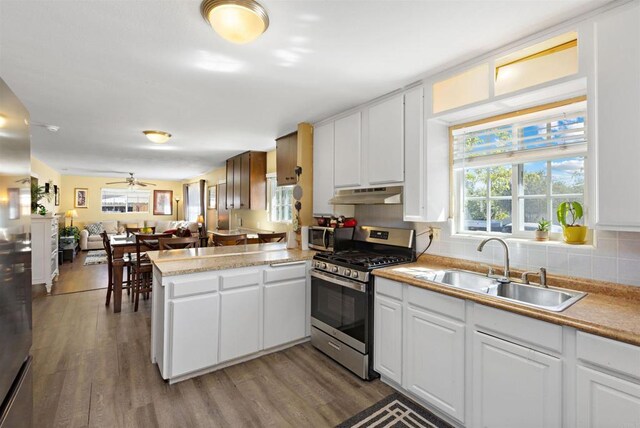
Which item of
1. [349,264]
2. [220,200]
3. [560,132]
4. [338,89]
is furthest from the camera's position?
[220,200]

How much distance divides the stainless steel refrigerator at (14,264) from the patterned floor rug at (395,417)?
62.8 inches

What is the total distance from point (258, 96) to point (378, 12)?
149cm

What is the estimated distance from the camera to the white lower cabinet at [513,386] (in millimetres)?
1452

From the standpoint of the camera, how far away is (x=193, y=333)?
2350 mm

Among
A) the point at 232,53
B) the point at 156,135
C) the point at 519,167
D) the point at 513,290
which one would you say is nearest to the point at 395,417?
the point at 513,290

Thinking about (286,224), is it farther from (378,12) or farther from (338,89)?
(378,12)

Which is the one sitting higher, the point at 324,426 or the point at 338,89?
the point at 338,89

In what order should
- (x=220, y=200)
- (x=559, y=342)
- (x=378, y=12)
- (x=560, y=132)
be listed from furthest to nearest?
(x=220, y=200)
(x=560, y=132)
(x=378, y=12)
(x=559, y=342)

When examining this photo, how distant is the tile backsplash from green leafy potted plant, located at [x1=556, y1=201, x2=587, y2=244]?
0.07 m

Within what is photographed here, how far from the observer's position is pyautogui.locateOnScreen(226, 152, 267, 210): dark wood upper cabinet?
5.43 meters

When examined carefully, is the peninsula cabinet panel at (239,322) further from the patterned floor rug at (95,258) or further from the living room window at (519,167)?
the patterned floor rug at (95,258)

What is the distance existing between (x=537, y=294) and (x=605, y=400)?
0.70m

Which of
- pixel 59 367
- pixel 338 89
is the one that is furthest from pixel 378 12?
pixel 59 367

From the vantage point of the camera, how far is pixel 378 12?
1.63m
